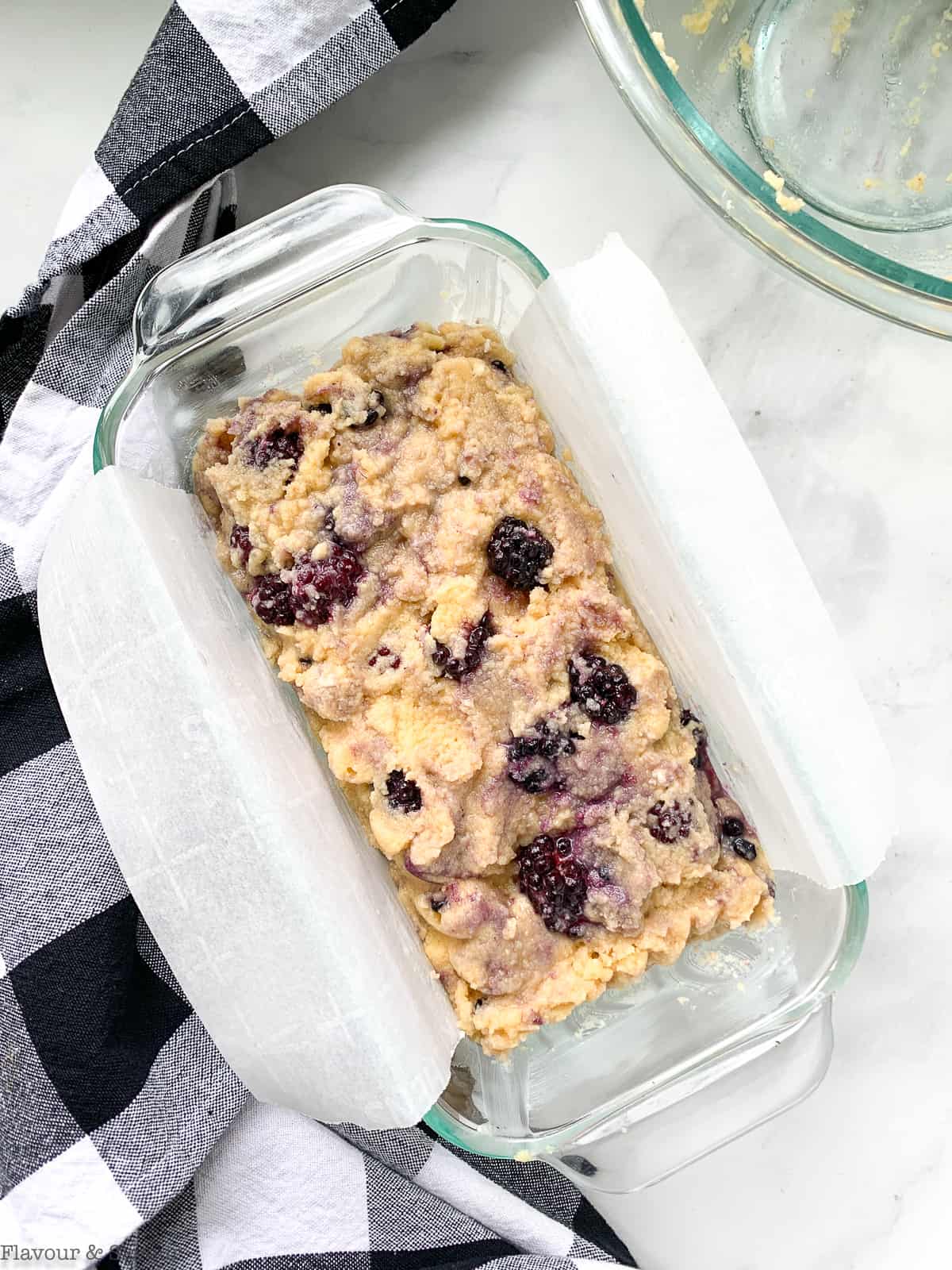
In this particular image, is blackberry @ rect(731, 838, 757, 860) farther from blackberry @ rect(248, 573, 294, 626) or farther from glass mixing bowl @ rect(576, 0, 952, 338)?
glass mixing bowl @ rect(576, 0, 952, 338)

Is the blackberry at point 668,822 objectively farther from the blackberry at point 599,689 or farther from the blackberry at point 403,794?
the blackberry at point 403,794

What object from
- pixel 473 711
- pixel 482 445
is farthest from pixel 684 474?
pixel 473 711

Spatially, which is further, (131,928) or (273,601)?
(131,928)

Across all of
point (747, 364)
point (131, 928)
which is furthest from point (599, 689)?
point (131, 928)

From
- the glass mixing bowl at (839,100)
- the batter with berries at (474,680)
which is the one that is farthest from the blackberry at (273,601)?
the glass mixing bowl at (839,100)

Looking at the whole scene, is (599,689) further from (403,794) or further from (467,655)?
(403,794)

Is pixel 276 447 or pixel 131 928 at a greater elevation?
pixel 276 447
